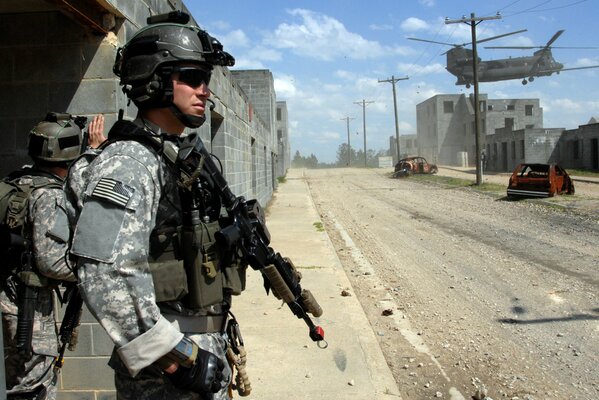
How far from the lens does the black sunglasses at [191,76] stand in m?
1.78

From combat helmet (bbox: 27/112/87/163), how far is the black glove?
5.33 ft

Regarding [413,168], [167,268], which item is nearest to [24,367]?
[167,268]

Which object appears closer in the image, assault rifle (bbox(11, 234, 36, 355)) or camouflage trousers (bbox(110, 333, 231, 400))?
camouflage trousers (bbox(110, 333, 231, 400))

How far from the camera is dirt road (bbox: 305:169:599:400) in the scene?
391 centimetres

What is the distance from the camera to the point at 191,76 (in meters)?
1.80

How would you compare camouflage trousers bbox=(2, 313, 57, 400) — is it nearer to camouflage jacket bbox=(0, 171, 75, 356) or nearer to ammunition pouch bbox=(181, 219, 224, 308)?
camouflage jacket bbox=(0, 171, 75, 356)

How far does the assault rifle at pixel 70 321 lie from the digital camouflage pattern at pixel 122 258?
3.82ft

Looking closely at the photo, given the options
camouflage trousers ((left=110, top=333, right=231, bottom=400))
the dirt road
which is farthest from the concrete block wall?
the dirt road

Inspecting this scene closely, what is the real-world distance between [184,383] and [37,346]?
4.25 feet

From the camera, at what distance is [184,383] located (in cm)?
151

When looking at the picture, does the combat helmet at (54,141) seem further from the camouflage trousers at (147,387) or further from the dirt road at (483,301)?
the dirt road at (483,301)

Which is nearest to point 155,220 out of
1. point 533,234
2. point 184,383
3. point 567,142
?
point 184,383

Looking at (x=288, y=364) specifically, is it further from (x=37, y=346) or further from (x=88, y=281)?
(x=88, y=281)

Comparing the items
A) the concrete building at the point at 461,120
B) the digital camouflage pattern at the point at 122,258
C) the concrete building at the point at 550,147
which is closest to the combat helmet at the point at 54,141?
the digital camouflage pattern at the point at 122,258
